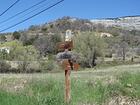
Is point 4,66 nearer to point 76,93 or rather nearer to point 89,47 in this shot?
point 89,47

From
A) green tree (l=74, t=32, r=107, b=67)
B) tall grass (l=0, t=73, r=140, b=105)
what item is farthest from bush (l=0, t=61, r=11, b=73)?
tall grass (l=0, t=73, r=140, b=105)

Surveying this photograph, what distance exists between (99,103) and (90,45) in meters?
73.1

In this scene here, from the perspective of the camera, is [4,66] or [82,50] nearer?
[4,66]

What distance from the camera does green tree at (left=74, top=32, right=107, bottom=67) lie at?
8512 centimetres

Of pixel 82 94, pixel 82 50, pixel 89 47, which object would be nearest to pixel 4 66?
pixel 82 50

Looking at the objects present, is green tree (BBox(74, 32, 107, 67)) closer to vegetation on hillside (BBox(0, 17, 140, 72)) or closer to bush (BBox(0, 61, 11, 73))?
vegetation on hillside (BBox(0, 17, 140, 72))

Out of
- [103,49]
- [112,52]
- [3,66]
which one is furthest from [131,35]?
[3,66]

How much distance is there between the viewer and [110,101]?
1659cm

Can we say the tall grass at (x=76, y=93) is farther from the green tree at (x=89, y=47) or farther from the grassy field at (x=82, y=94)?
the green tree at (x=89, y=47)

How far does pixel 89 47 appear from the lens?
290 feet

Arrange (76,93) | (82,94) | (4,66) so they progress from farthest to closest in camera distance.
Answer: (4,66) < (76,93) < (82,94)

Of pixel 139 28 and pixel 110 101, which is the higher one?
pixel 139 28

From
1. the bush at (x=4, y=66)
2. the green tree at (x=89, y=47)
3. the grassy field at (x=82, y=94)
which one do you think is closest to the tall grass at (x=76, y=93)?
the grassy field at (x=82, y=94)

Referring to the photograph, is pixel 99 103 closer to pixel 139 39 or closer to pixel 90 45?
pixel 90 45
